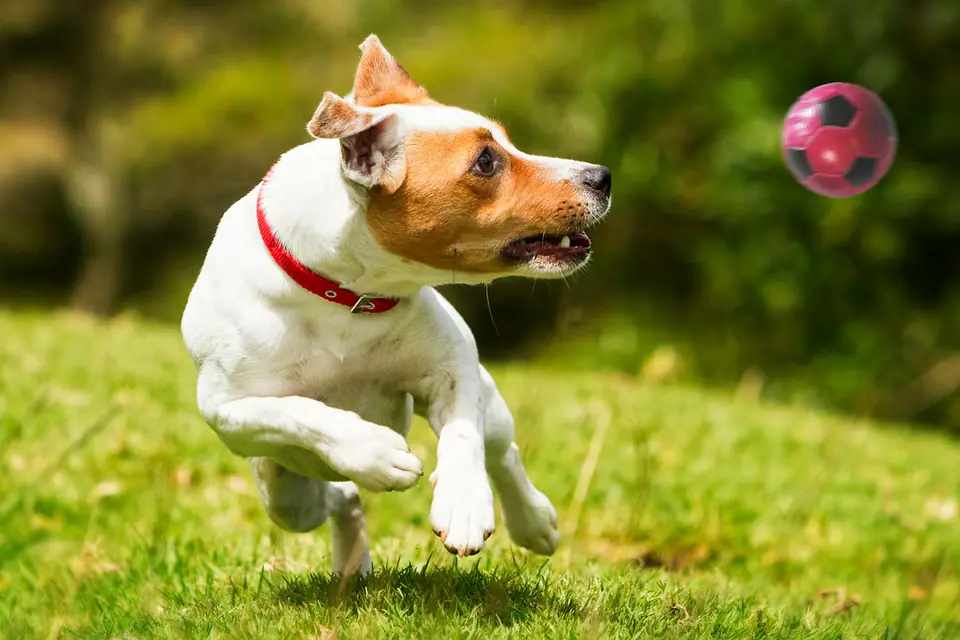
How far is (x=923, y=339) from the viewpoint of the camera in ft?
41.0

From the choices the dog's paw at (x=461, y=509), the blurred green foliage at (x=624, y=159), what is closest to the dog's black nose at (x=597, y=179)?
the dog's paw at (x=461, y=509)

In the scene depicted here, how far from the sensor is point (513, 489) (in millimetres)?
4125

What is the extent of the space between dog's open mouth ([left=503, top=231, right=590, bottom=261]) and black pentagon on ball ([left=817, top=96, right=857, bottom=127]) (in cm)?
118

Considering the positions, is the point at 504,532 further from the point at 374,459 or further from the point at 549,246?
the point at 374,459

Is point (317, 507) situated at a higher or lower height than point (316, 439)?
lower

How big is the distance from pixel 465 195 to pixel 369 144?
0.30 meters

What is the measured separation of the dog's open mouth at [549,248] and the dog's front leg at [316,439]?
2.21 ft

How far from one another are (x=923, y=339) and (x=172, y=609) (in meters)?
10.5

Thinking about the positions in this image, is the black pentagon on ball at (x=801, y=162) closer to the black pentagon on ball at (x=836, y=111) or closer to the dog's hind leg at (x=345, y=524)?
the black pentagon on ball at (x=836, y=111)

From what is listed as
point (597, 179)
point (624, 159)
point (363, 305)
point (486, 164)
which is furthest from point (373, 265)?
point (624, 159)

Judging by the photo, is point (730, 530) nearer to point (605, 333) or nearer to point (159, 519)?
point (159, 519)

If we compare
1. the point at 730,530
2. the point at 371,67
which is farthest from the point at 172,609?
the point at 730,530

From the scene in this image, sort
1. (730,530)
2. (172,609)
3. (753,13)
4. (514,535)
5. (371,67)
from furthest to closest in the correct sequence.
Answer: (753,13)
(730,530)
(514,535)
(371,67)
(172,609)

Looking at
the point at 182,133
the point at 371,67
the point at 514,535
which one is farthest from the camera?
the point at 182,133
